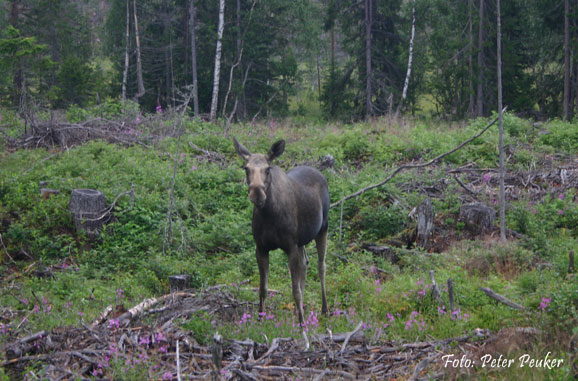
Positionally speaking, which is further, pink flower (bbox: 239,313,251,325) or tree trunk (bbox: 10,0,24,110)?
tree trunk (bbox: 10,0,24,110)

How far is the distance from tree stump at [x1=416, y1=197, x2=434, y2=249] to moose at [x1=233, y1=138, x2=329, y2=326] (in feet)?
12.1

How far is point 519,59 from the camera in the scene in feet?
91.2

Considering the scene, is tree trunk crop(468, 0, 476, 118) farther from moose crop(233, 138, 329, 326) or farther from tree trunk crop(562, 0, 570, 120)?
moose crop(233, 138, 329, 326)

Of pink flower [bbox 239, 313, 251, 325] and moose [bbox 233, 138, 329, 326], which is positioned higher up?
moose [bbox 233, 138, 329, 326]

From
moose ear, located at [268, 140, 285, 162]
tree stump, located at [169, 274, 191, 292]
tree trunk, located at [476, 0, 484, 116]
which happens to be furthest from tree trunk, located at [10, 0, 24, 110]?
tree trunk, located at [476, 0, 484, 116]

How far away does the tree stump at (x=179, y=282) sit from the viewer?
826 cm

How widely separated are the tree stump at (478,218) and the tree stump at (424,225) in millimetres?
897

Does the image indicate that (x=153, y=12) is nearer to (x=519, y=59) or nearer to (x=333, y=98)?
(x=333, y=98)

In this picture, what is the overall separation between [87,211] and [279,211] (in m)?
5.91

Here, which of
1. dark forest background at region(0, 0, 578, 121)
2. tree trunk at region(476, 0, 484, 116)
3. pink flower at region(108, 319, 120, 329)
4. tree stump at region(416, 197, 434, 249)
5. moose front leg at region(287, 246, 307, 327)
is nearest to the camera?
pink flower at region(108, 319, 120, 329)

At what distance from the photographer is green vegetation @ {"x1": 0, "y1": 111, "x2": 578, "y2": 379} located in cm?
684

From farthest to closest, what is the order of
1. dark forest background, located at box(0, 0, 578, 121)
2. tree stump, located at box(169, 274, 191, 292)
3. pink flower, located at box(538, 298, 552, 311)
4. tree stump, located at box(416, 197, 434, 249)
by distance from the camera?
dark forest background, located at box(0, 0, 578, 121), tree stump, located at box(416, 197, 434, 249), tree stump, located at box(169, 274, 191, 292), pink flower, located at box(538, 298, 552, 311)

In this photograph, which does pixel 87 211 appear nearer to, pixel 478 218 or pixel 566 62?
pixel 478 218

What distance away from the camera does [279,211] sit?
6641mm
